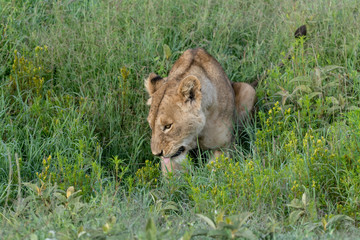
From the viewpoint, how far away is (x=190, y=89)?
180 inches

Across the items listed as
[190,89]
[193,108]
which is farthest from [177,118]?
[190,89]

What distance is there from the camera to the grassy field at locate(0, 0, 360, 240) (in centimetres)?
351

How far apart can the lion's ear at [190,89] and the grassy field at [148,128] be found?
591 mm

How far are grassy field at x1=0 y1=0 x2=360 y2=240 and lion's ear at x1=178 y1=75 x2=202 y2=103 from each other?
591 mm

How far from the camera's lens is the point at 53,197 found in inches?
149

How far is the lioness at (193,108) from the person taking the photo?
4586 millimetres

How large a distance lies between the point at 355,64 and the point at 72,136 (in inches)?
126

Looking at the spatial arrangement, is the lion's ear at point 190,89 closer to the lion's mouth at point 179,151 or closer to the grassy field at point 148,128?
the lion's mouth at point 179,151

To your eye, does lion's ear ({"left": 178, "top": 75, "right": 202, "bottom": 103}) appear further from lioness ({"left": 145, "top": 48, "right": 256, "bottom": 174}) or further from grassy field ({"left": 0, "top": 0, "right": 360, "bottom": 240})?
grassy field ({"left": 0, "top": 0, "right": 360, "bottom": 240})

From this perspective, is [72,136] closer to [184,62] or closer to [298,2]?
[184,62]

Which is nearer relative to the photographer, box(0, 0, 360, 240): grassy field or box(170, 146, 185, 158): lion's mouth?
box(0, 0, 360, 240): grassy field

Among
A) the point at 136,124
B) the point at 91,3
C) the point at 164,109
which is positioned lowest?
the point at 136,124

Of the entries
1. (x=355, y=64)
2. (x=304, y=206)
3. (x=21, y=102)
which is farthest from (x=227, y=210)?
(x=355, y=64)

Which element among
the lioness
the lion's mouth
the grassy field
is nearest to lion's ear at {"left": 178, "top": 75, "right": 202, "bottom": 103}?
the lioness
